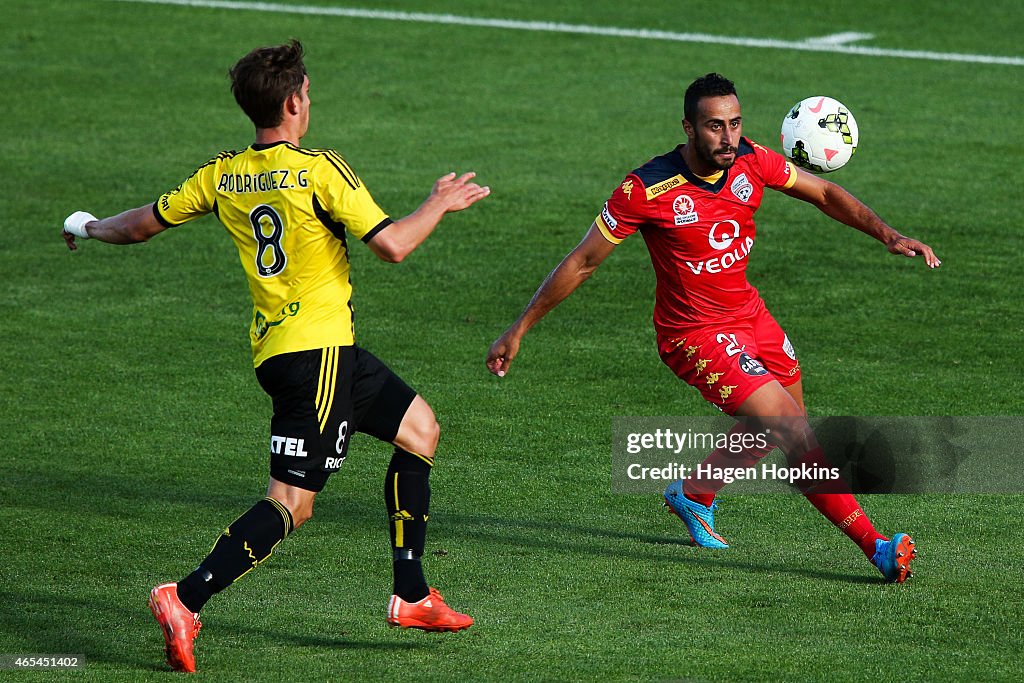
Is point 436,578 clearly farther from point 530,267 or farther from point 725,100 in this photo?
point 530,267

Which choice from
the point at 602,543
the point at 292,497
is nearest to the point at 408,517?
the point at 292,497

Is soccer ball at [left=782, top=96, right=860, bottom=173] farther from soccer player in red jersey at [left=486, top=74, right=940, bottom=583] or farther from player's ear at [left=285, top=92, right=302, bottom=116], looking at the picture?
player's ear at [left=285, top=92, right=302, bottom=116]

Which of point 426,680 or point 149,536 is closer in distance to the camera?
point 426,680

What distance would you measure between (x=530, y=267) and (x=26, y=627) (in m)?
6.57

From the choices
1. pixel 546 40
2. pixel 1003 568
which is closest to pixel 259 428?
pixel 1003 568

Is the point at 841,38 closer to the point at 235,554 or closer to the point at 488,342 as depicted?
the point at 488,342

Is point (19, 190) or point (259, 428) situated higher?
point (19, 190)

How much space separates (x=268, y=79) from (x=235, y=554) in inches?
70.2

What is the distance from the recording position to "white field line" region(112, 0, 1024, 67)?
19297 mm

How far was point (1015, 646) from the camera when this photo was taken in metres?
6.15

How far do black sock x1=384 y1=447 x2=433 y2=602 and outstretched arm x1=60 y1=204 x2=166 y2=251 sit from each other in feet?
4.47

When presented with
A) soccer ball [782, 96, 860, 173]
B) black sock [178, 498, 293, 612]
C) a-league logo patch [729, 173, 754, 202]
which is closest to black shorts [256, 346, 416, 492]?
black sock [178, 498, 293, 612]

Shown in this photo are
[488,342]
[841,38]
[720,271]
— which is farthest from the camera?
[841,38]

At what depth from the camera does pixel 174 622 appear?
5844mm
